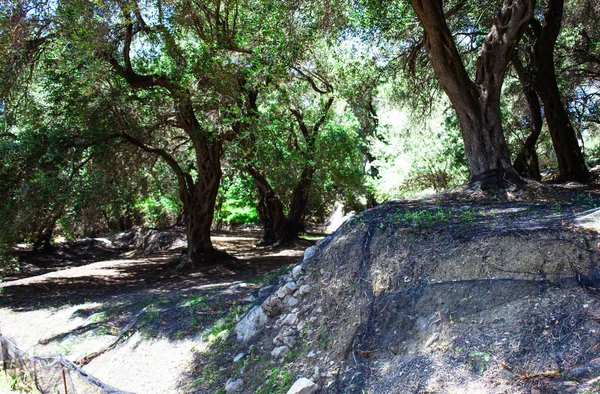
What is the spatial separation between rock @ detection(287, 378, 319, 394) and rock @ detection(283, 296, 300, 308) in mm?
1470

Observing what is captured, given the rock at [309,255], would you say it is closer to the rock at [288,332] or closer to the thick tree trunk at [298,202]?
the rock at [288,332]

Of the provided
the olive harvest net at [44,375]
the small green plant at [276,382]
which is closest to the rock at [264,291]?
the small green plant at [276,382]

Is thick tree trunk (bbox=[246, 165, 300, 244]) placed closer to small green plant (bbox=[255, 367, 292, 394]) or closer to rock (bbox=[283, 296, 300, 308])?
rock (bbox=[283, 296, 300, 308])

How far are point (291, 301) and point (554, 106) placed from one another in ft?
27.5

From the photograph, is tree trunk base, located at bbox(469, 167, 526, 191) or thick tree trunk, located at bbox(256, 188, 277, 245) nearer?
tree trunk base, located at bbox(469, 167, 526, 191)

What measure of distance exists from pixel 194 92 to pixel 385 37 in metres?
4.37

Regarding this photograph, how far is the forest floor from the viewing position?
6148 millimetres

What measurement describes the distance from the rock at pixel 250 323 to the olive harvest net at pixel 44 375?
188cm

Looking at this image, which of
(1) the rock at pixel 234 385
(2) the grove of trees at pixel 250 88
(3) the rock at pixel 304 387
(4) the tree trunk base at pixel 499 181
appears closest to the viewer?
(3) the rock at pixel 304 387

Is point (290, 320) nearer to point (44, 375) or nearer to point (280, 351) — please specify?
point (280, 351)

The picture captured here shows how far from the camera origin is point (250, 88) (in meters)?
10.3

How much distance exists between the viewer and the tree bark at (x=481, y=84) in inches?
311

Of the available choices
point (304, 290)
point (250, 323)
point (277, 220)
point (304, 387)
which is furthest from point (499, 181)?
point (277, 220)

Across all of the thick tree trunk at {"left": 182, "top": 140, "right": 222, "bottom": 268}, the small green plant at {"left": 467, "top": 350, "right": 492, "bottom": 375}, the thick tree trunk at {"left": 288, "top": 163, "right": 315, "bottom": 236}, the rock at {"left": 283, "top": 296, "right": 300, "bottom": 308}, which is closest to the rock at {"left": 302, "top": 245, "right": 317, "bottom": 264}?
the rock at {"left": 283, "top": 296, "right": 300, "bottom": 308}
